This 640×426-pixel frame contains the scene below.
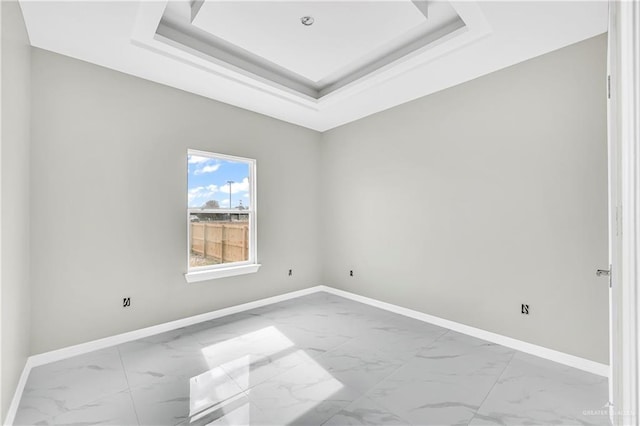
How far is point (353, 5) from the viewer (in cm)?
226

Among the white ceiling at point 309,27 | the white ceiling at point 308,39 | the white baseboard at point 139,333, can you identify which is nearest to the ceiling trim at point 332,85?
the white ceiling at point 308,39

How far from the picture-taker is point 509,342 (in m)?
2.82

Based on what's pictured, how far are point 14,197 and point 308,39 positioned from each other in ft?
8.47

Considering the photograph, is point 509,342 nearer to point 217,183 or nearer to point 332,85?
point 332,85

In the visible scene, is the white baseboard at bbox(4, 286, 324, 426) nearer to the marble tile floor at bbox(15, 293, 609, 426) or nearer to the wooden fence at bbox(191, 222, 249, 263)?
the marble tile floor at bbox(15, 293, 609, 426)

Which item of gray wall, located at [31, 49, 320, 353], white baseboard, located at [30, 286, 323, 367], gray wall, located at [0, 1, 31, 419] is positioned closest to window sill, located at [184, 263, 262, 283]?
gray wall, located at [31, 49, 320, 353]

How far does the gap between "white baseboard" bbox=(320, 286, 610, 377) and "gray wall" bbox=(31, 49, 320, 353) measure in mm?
2005

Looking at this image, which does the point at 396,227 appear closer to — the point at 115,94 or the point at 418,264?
the point at 418,264

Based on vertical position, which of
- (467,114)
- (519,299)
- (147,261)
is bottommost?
(519,299)

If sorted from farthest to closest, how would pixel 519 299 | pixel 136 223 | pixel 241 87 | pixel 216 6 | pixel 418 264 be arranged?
pixel 418 264, pixel 241 87, pixel 136 223, pixel 519 299, pixel 216 6

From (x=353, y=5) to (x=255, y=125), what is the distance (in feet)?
7.29

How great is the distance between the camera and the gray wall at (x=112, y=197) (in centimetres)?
258

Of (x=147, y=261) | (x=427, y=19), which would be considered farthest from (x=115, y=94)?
(x=427, y=19)

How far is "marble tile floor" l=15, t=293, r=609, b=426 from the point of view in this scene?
187cm
